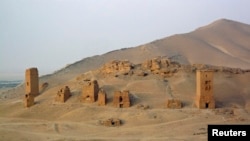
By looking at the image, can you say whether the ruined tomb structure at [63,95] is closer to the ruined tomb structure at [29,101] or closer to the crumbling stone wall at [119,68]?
the ruined tomb structure at [29,101]

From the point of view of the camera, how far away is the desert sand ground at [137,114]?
24438 millimetres

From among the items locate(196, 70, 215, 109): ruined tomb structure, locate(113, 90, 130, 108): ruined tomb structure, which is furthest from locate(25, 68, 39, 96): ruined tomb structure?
locate(196, 70, 215, 109): ruined tomb structure

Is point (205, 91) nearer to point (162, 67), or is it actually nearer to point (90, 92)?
point (162, 67)

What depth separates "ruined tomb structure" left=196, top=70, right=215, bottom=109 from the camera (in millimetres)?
29078

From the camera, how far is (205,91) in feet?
95.7

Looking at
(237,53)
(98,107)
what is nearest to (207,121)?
(98,107)

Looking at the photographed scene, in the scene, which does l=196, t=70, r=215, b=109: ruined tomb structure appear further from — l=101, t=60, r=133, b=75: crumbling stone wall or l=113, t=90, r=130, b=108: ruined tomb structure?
l=101, t=60, r=133, b=75: crumbling stone wall

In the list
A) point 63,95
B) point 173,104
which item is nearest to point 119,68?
point 63,95

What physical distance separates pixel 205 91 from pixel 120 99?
6.00 metres

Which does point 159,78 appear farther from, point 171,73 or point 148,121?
point 148,121

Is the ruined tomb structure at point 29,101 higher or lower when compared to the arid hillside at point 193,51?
lower

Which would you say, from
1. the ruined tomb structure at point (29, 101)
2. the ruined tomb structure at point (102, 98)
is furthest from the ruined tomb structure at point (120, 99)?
the ruined tomb structure at point (29, 101)

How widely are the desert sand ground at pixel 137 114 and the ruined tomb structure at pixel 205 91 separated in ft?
2.12

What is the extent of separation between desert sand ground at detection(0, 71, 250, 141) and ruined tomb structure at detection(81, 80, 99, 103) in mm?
660
